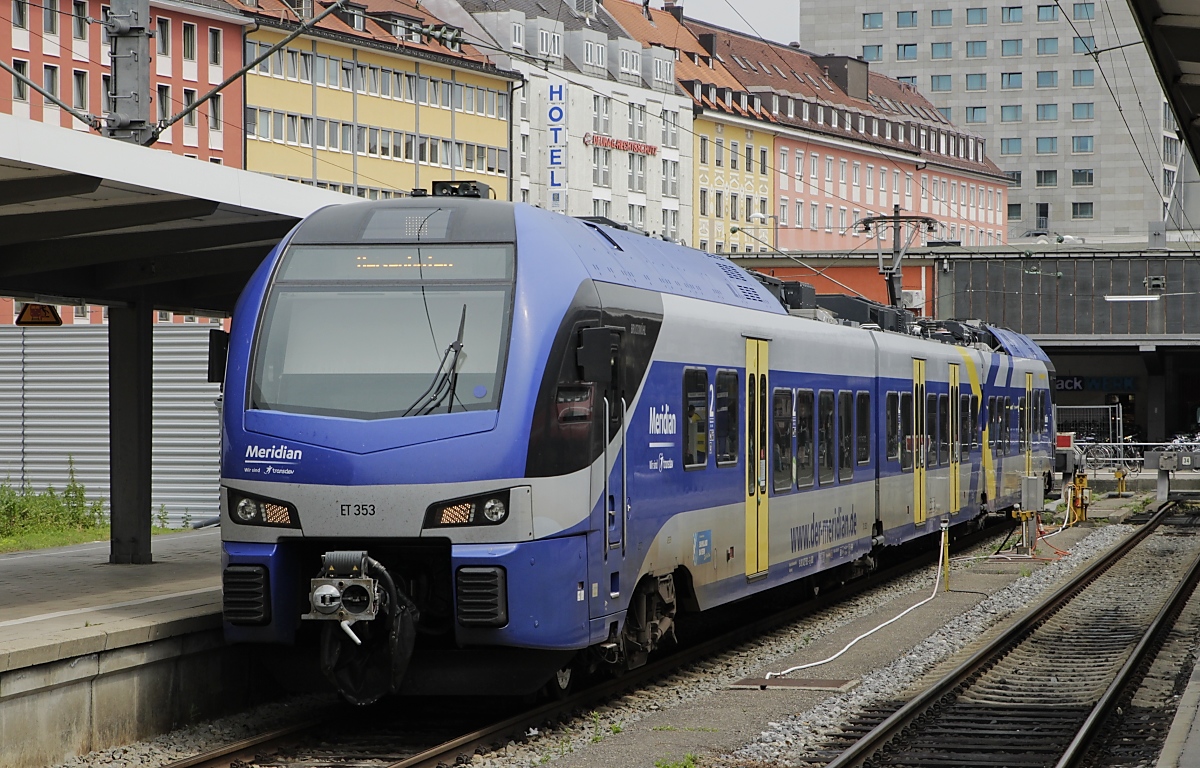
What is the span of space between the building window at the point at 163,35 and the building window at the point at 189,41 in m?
0.92

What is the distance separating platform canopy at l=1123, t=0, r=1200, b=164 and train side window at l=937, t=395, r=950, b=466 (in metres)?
10.3

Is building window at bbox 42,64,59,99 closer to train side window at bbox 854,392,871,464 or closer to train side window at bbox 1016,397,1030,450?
train side window at bbox 1016,397,1030,450

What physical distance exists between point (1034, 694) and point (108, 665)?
22.6 ft

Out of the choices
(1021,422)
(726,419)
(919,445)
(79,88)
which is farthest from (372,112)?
(726,419)

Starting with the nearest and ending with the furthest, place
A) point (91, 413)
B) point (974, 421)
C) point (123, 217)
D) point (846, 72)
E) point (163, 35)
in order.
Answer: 1. point (123, 217)
2. point (91, 413)
3. point (974, 421)
4. point (163, 35)
5. point (846, 72)

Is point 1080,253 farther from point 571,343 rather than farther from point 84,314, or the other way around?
point 571,343

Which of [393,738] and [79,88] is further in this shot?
[79,88]

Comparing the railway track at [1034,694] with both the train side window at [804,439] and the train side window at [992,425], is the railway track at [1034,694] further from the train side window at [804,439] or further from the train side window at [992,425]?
the train side window at [992,425]

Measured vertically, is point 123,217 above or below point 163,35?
below

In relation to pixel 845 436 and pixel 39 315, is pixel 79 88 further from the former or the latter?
pixel 845 436

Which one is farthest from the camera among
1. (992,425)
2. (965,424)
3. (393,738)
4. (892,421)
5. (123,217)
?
(992,425)

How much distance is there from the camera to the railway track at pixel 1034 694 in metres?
11.2

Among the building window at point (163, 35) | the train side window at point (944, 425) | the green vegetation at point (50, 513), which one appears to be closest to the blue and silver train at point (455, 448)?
the green vegetation at point (50, 513)

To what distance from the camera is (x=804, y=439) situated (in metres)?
16.7
